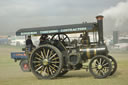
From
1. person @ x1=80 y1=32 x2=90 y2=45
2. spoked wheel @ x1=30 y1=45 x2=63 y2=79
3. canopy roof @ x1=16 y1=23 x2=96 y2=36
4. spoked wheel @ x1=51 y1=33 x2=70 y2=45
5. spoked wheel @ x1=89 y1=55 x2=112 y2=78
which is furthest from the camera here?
spoked wheel @ x1=51 y1=33 x2=70 y2=45

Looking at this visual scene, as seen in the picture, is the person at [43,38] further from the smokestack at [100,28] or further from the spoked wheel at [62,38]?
the smokestack at [100,28]

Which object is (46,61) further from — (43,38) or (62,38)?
(62,38)

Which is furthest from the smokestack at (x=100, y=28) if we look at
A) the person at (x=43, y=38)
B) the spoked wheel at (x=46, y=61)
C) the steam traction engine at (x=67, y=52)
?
the person at (x=43, y=38)

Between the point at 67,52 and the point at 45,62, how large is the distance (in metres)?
1.07

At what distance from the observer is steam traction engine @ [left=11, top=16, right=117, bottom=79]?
8.85 metres

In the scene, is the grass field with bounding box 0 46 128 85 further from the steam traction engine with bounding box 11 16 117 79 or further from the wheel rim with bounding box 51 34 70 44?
the wheel rim with bounding box 51 34 70 44

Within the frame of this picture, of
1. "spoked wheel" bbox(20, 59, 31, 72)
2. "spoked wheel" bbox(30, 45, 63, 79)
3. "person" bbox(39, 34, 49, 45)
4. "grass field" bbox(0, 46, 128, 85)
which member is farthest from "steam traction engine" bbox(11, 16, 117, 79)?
"spoked wheel" bbox(20, 59, 31, 72)

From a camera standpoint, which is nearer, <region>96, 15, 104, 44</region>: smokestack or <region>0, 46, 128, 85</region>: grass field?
<region>0, 46, 128, 85</region>: grass field

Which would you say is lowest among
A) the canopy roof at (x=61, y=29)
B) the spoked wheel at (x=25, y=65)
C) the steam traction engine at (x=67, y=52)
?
the spoked wheel at (x=25, y=65)

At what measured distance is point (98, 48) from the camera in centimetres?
894

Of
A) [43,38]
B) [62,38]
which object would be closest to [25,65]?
[43,38]

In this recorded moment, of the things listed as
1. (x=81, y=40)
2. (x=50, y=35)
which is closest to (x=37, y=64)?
(x=50, y=35)

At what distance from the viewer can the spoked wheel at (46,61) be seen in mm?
9141

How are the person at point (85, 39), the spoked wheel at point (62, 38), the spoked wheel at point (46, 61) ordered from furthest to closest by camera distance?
the spoked wheel at point (62, 38) → the person at point (85, 39) → the spoked wheel at point (46, 61)
